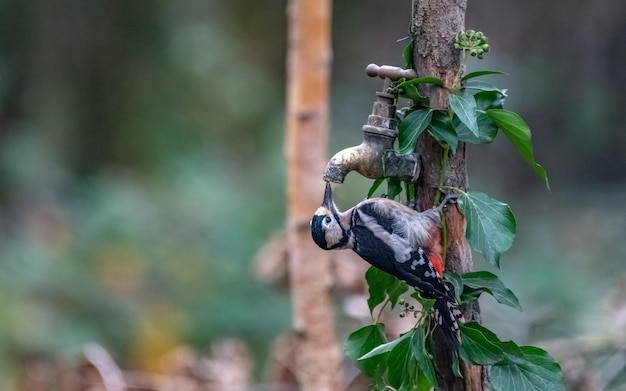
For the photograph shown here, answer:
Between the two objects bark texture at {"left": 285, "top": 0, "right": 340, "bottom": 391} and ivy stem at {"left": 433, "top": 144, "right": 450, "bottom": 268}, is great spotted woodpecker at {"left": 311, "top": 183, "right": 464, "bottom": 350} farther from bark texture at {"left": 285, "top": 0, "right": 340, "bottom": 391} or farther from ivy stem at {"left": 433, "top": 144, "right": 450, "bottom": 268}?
bark texture at {"left": 285, "top": 0, "right": 340, "bottom": 391}

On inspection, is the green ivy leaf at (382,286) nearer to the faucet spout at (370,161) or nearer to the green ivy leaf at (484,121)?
the faucet spout at (370,161)

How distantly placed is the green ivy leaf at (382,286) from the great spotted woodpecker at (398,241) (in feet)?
0.14

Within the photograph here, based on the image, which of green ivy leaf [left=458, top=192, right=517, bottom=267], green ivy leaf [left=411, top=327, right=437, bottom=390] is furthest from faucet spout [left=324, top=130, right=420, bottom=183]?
green ivy leaf [left=411, top=327, right=437, bottom=390]

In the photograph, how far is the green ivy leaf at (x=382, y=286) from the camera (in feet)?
4.92

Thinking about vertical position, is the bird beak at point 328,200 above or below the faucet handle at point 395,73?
below

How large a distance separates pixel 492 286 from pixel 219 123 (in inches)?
244

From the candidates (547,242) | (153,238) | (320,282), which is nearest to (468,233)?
(320,282)

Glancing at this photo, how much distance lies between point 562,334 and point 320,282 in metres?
1.46

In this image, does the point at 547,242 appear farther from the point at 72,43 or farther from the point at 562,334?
the point at 72,43

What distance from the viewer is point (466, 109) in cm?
129

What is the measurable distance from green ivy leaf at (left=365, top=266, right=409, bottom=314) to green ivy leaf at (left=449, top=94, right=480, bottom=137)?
0.33 meters

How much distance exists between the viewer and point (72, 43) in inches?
297

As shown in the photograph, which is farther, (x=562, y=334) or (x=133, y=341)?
(x=133, y=341)

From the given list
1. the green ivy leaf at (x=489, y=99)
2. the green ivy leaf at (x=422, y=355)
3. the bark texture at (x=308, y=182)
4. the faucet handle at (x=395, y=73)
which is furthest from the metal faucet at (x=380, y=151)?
the bark texture at (x=308, y=182)
